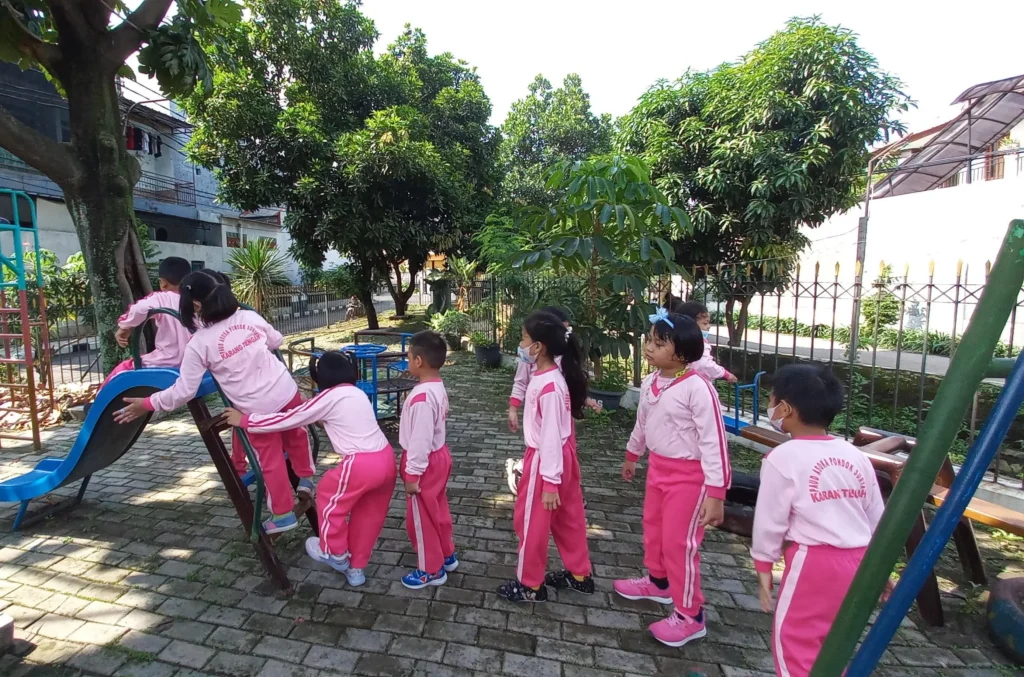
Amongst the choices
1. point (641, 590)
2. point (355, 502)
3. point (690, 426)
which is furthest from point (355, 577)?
point (690, 426)

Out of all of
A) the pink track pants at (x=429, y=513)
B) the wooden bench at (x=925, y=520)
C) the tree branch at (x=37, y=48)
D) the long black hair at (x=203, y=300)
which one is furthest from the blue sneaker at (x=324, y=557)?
the tree branch at (x=37, y=48)

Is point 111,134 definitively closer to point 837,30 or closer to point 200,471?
point 200,471

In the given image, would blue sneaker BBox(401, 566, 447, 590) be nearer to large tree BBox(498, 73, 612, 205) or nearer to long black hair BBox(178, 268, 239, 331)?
long black hair BBox(178, 268, 239, 331)

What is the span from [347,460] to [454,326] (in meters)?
8.80

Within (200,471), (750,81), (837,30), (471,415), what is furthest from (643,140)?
(200,471)

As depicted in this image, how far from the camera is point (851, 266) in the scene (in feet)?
40.5

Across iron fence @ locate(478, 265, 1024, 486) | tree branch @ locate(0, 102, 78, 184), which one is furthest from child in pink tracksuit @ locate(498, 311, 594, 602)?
tree branch @ locate(0, 102, 78, 184)

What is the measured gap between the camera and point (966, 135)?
10398 mm

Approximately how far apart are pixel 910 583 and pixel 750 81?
7083 millimetres

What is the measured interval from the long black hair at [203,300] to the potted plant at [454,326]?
27.8 feet

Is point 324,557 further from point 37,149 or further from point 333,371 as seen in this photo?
point 37,149

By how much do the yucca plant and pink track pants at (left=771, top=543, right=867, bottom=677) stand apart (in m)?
14.8

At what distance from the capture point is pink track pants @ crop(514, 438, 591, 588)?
99.8 inches

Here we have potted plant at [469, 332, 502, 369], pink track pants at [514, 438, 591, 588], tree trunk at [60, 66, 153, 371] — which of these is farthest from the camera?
potted plant at [469, 332, 502, 369]
